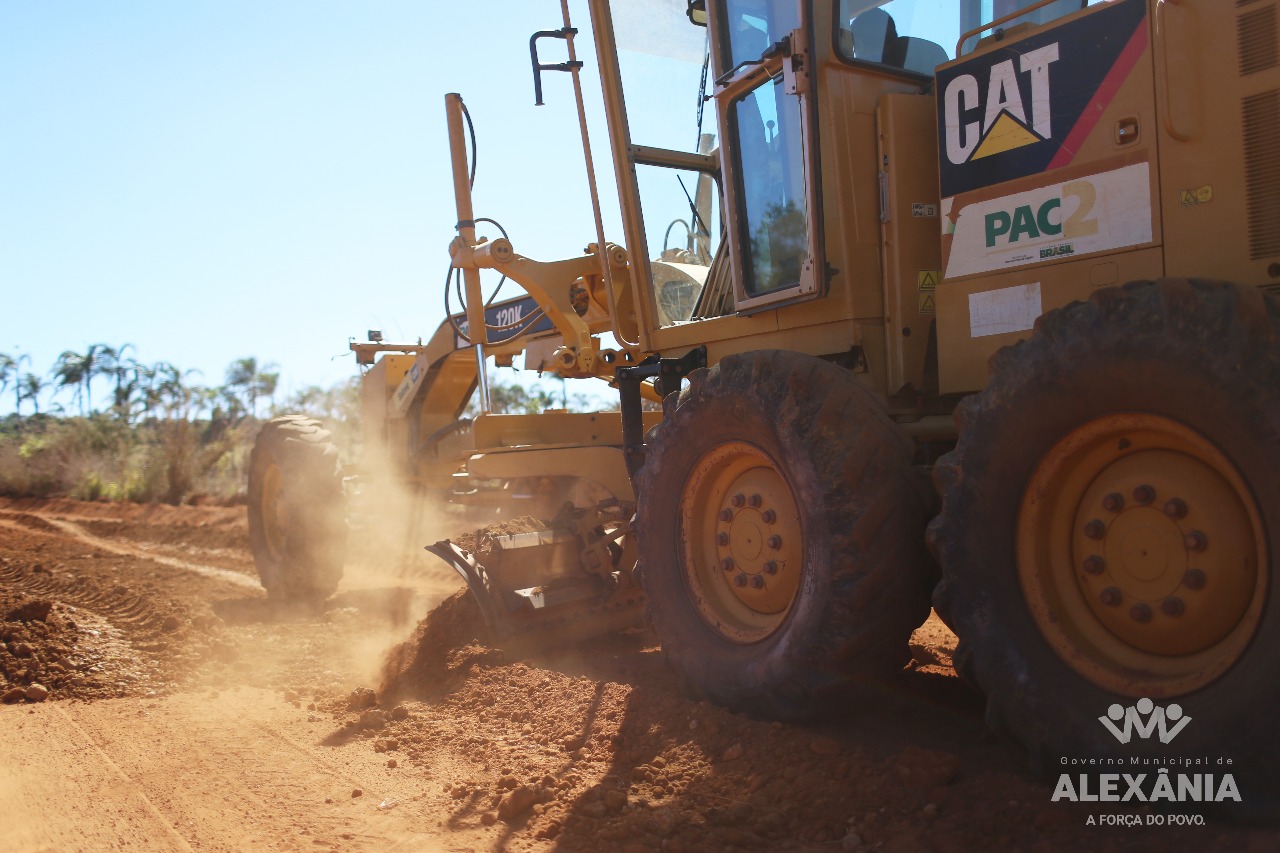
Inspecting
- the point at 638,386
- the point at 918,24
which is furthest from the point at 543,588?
the point at 918,24

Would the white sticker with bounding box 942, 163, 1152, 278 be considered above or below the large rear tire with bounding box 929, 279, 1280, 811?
above

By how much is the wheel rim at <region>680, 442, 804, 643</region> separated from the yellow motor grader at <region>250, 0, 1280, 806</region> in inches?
0.6

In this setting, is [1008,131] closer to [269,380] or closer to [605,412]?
[605,412]

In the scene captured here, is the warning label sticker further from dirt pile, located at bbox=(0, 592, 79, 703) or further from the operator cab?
dirt pile, located at bbox=(0, 592, 79, 703)

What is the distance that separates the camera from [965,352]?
12.1 feet

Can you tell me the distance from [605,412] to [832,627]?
3483 millimetres

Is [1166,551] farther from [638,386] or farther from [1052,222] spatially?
[638,386]

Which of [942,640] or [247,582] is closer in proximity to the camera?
[942,640]

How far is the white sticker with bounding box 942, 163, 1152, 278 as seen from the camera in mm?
3186

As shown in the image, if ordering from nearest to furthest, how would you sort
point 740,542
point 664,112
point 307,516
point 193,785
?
point 193,785, point 740,542, point 664,112, point 307,516

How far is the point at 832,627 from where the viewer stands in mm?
3396

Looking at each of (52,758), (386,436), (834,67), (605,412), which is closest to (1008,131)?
(834,67)

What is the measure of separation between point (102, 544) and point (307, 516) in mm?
6415

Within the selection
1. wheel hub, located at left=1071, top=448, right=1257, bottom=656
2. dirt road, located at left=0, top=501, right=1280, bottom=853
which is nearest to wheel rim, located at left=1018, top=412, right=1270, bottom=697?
wheel hub, located at left=1071, top=448, right=1257, bottom=656
